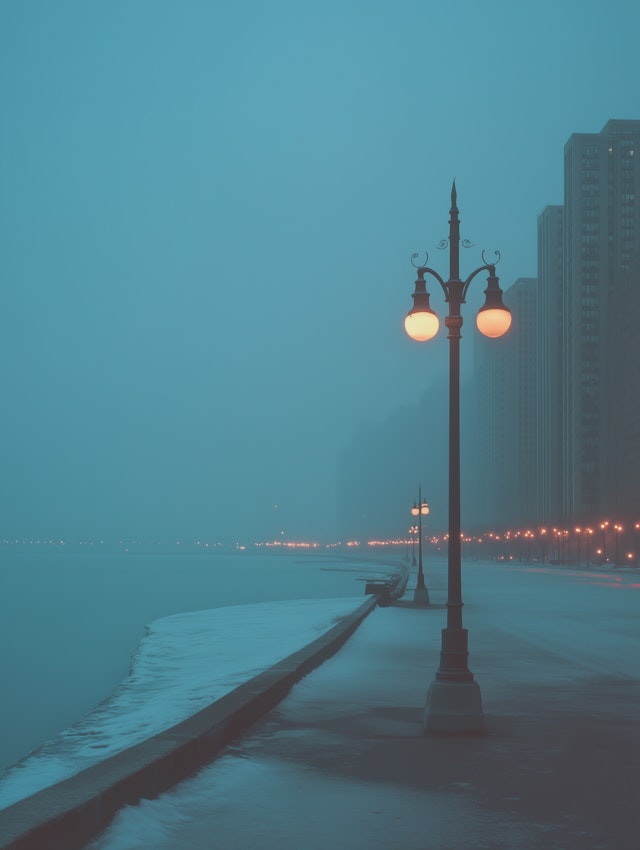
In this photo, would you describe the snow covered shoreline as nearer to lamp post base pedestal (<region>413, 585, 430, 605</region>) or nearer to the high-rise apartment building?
lamp post base pedestal (<region>413, 585, 430, 605</region>)

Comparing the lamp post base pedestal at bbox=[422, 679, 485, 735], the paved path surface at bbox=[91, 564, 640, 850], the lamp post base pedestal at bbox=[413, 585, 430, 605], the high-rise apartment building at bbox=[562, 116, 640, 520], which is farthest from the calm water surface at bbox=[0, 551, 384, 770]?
the high-rise apartment building at bbox=[562, 116, 640, 520]

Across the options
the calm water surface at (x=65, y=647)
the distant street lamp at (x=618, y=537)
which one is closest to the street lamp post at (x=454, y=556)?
the calm water surface at (x=65, y=647)

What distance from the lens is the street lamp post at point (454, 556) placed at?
1014 cm

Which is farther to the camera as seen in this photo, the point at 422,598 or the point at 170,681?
the point at 422,598

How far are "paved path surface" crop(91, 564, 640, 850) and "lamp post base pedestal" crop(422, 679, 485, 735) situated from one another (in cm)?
21

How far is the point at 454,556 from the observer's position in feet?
35.7

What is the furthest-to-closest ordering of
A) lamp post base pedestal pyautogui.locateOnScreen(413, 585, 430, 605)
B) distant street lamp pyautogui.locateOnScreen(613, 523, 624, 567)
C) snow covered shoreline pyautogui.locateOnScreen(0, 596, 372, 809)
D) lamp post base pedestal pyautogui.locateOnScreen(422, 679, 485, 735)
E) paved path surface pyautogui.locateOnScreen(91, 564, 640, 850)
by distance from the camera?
distant street lamp pyautogui.locateOnScreen(613, 523, 624, 567), lamp post base pedestal pyautogui.locateOnScreen(413, 585, 430, 605), snow covered shoreline pyautogui.locateOnScreen(0, 596, 372, 809), lamp post base pedestal pyautogui.locateOnScreen(422, 679, 485, 735), paved path surface pyautogui.locateOnScreen(91, 564, 640, 850)

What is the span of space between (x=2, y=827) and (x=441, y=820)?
3.05 meters

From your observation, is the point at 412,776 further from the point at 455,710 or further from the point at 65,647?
the point at 65,647

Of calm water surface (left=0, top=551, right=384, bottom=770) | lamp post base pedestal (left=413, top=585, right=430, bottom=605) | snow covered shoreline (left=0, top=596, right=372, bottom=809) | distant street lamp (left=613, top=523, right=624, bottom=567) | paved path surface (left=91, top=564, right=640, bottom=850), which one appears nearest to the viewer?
paved path surface (left=91, top=564, right=640, bottom=850)

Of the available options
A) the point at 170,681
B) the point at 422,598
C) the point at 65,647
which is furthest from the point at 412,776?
the point at 65,647

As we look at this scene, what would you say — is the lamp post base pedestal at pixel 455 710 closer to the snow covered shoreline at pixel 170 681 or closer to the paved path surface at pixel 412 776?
the paved path surface at pixel 412 776

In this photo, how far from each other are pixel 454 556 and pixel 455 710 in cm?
166

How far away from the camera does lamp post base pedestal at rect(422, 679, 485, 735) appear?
10086mm
